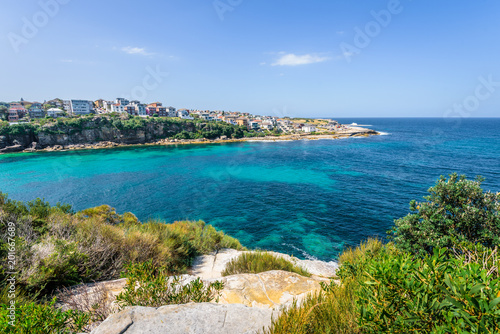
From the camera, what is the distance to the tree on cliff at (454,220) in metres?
7.12

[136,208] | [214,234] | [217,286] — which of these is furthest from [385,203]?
[136,208]

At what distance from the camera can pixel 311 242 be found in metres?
17.3

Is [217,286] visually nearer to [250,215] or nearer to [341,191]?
[250,215]

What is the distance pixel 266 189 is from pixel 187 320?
27960 millimetres

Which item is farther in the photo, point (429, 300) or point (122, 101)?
point (122, 101)

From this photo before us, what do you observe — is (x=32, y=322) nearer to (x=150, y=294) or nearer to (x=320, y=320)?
(x=150, y=294)

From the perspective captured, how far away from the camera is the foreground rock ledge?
292 cm

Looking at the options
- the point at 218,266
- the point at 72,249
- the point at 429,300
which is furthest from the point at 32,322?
the point at 218,266

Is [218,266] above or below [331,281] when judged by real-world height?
below

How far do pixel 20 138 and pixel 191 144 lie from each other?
52.1 m

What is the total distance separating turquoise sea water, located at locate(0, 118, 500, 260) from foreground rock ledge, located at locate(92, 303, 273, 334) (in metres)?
13.3

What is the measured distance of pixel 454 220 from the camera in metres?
7.62

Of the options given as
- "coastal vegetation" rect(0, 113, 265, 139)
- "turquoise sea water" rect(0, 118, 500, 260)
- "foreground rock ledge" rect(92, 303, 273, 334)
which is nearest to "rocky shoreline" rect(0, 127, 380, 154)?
"coastal vegetation" rect(0, 113, 265, 139)

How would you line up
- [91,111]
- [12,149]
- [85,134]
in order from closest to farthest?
[12,149] → [85,134] → [91,111]
